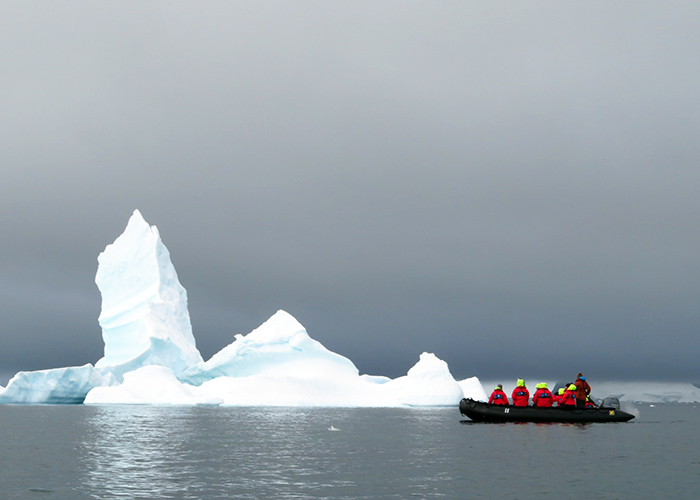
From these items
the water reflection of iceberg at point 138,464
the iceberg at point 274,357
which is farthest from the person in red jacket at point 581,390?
the iceberg at point 274,357

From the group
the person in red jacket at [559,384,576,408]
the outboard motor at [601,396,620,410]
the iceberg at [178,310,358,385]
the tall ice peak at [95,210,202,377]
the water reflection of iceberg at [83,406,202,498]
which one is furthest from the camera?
the iceberg at [178,310,358,385]

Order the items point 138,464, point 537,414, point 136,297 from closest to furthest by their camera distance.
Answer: point 138,464 → point 537,414 → point 136,297

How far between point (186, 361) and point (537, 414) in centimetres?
3758

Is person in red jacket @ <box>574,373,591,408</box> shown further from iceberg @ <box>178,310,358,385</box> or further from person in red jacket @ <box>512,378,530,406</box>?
iceberg @ <box>178,310,358,385</box>

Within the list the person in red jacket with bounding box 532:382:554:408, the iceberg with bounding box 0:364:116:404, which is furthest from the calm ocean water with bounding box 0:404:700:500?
the iceberg with bounding box 0:364:116:404

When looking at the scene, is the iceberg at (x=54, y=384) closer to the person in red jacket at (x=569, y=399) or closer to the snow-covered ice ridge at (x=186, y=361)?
the snow-covered ice ridge at (x=186, y=361)

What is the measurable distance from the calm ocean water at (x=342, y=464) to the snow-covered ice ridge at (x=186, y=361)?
88.0 ft

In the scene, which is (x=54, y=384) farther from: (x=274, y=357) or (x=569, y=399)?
(x=569, y=399)

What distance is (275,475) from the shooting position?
17.5 meters

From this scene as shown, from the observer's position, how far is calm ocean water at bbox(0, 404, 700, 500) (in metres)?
15.3

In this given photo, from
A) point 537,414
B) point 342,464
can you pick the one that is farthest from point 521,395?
point 342,464

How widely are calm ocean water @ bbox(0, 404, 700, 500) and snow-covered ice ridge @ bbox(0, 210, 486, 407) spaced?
88.0 ft

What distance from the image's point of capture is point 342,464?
66.1 feet

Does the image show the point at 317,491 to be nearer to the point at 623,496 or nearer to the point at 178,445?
the point at 623,496
